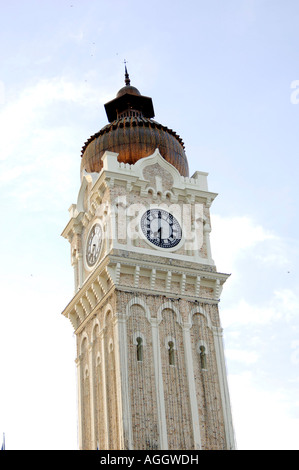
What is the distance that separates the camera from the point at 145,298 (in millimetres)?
43406

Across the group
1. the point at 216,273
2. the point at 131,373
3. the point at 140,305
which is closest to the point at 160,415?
the point at 131,373

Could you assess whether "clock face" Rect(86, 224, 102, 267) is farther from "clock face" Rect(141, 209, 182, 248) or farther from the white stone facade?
"clock face" Rect(141, 209, 182, 248)

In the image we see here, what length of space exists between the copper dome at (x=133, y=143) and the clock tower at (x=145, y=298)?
2.5 inches

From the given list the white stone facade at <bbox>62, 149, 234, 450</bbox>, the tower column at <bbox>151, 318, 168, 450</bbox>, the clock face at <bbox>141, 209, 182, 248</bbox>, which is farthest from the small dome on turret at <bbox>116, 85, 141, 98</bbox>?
the tower column at <bbox>151, 318, 168, 450</bbox>

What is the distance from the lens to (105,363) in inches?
1687

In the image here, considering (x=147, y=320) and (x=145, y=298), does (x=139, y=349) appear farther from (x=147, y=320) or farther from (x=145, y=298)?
(x=145, y=298)

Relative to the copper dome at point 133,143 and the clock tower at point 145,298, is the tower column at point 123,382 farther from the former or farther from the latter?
the copper dome at point 133,143

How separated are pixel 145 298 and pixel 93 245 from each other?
520 centimetres

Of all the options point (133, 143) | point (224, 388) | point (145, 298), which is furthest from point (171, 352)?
point (133, 143)

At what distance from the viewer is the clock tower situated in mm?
40906

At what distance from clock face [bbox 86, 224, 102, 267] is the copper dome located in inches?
145

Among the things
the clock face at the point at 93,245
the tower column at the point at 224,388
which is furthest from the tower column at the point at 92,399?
the tower column at the point at 224,388

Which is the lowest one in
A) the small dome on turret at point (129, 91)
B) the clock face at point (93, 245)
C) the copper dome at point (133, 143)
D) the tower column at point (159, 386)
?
the tower column at point (159, 386)

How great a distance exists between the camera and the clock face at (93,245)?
4612cm
